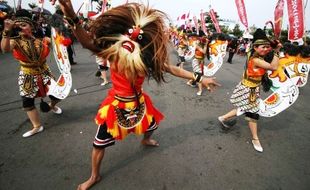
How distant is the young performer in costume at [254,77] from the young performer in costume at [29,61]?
2999 millimetres

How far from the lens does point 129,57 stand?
1.69m

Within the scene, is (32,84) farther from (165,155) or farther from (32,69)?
(165,155)

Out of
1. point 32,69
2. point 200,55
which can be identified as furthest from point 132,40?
point 200,55

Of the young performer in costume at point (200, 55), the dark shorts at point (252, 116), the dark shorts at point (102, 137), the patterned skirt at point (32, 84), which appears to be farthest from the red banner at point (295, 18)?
the patterned skirt at point (32, 84)

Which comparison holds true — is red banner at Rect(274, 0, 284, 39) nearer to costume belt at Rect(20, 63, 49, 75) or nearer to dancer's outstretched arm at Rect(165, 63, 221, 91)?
dancer's outstretched arm at Rect(165, 63, 221, 91)

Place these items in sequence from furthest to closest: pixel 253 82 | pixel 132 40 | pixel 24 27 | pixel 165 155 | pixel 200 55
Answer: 1. pixel 200 55
2. pixel 253 82
3. pixel 165 155
4. pixel 24 27
5. pixel 132 40

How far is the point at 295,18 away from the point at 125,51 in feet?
9.21

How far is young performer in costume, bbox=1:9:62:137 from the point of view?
9.14ft

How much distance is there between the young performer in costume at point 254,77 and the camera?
281 cm

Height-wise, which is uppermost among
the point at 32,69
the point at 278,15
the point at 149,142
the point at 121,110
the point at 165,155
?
the point at 278,15

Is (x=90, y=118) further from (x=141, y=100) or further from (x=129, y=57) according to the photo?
(x=129, y=57)

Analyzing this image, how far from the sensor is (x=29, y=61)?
2965 mm

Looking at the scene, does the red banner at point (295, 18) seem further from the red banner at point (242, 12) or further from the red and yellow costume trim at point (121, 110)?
the red and yellow costume trim at point (121, 110)

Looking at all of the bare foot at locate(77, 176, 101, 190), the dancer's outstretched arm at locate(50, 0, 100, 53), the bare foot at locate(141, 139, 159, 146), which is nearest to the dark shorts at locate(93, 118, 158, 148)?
the bare foot at locate(77, 176, 101, 190)
